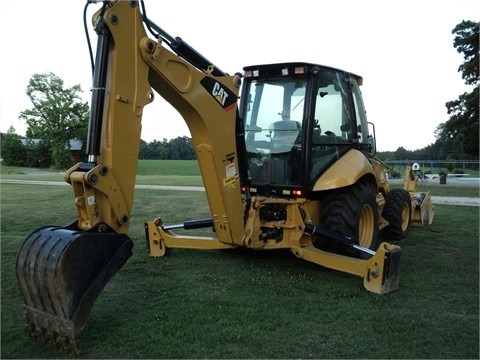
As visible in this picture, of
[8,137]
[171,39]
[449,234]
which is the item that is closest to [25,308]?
[171,39]

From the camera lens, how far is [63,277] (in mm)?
3318

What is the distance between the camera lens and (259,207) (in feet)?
17.3

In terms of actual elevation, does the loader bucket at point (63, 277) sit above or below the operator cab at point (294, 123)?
below

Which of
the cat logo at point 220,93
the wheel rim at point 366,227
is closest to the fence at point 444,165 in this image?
the wheel rim at point 366,227

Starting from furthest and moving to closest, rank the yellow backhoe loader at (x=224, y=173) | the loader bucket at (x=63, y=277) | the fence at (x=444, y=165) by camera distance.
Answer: the fence at (x=444, y=165), the yellow backhoe loader at (x=224, y=173), the loader bucket at (x=63, y=277)

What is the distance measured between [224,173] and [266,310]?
143 centimetres

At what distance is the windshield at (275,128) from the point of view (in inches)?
220

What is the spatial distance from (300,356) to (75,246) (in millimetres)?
1843

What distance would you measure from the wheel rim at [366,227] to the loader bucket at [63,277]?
3491 millimetres

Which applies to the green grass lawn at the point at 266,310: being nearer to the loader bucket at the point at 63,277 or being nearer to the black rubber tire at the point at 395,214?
the loader bucket at the point at 63,277

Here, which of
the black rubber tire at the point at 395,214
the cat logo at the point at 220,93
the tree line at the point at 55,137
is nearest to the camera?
the cat logo at the point at 220,93

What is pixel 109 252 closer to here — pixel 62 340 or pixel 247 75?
pixel 62 340

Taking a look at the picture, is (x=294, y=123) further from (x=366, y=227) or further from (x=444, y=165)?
(x=444, y=165)

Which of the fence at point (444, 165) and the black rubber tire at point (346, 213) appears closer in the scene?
the black rubber tire at point (346, 213)
